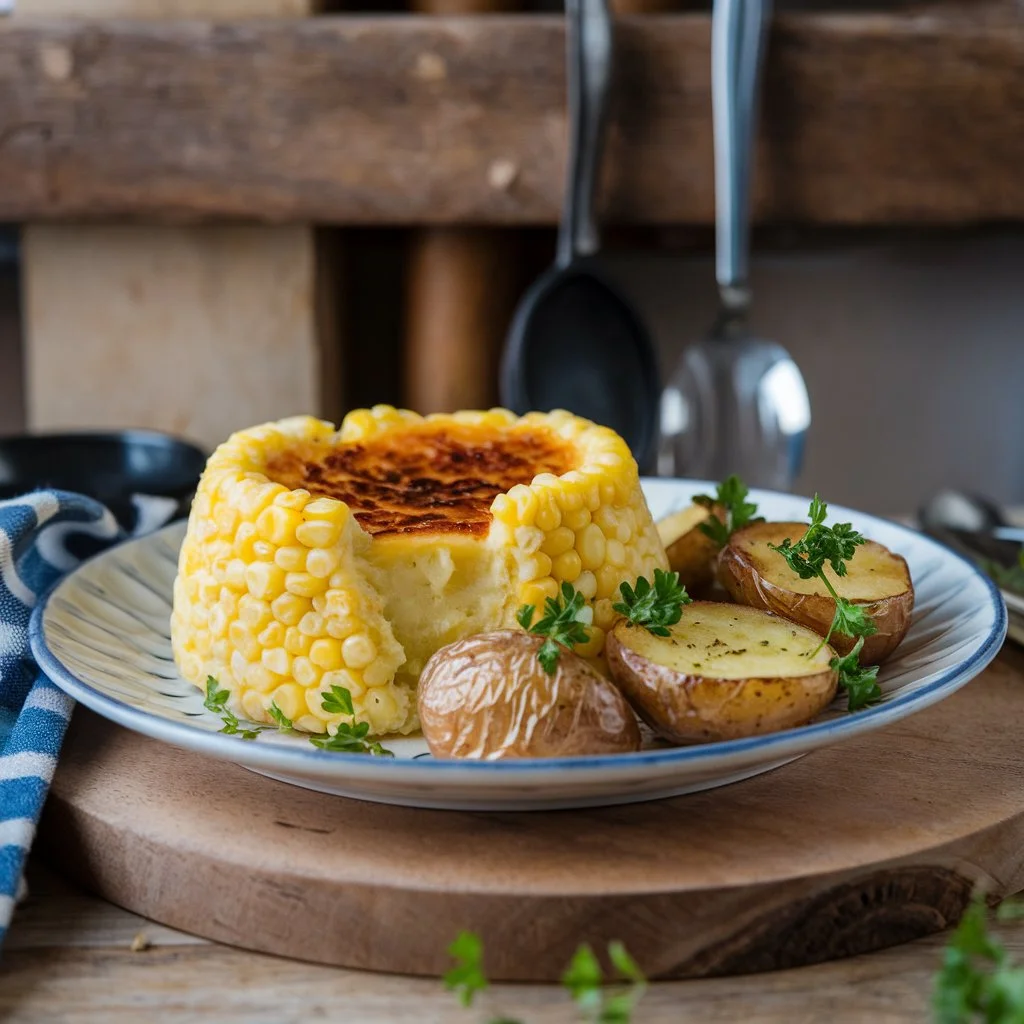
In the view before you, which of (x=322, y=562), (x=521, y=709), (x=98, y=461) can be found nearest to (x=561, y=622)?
(x=521, y=709)

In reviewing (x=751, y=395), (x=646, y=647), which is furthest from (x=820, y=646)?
(x=751, y=395)

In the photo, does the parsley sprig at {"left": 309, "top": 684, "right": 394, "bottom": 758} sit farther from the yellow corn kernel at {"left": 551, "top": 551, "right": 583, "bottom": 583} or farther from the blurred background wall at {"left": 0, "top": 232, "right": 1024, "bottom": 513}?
the blurred background wall at {"left": 0, "top": 232, "right": 1024, "bottom": 513}

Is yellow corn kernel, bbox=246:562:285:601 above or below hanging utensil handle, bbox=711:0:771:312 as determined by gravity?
below

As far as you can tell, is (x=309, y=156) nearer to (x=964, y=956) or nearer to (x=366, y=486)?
(x=366, y=486)

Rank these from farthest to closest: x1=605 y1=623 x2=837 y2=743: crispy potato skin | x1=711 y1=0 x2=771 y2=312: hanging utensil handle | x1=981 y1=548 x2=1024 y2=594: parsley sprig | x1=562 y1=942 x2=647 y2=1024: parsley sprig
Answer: x1=711 y1=0 x2=771 y2=312: hanging utensil handle, x1=981 y1=548 x2=1024 y2=594: parsley sprig, x1=605 y1=623 x2=837 y2=743: crispy potato skin, x1=562 y1=942 x2=647 y2=1024: parsley sprig

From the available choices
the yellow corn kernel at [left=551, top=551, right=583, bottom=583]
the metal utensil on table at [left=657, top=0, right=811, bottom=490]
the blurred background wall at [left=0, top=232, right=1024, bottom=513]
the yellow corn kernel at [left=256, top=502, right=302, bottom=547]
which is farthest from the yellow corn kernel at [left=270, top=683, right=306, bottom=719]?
the blurred background wall at [left=0, top=232, right=1024, bottom=513]
